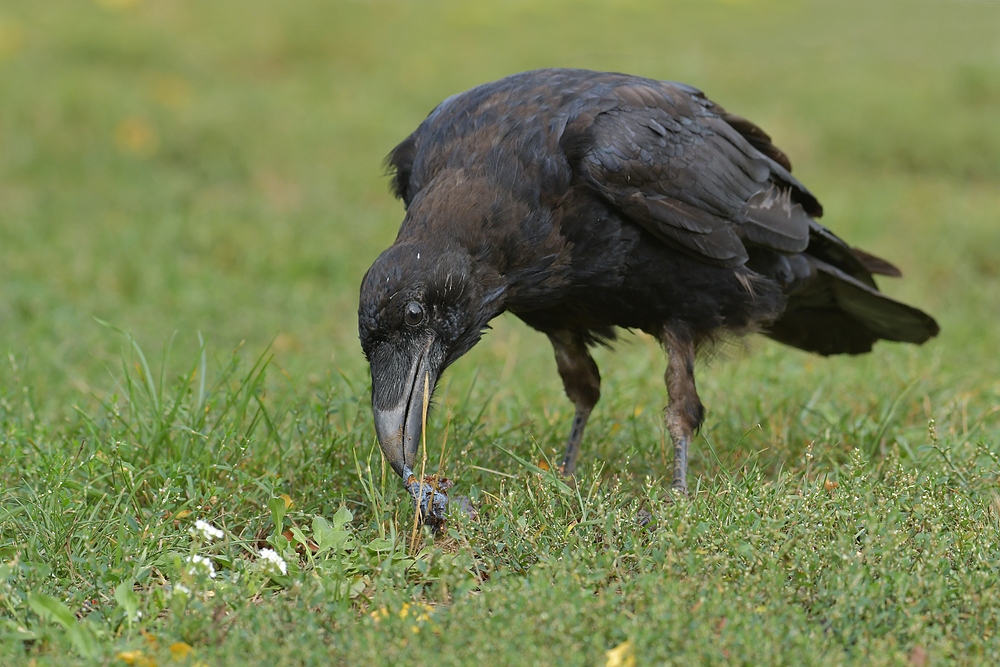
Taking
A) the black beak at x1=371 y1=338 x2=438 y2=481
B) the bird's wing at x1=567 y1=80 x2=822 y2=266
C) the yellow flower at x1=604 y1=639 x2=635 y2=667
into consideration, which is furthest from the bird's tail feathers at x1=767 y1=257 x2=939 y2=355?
the yellow flower at x1=604 y1=639 x2=635 y2=667

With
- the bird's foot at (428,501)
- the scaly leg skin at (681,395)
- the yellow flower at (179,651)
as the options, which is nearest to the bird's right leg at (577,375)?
the scaly leg skin at (681,395)

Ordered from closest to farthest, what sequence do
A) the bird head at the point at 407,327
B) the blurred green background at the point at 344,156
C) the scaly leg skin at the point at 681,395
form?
the bird head at the point at 407,327, the scaly leg skin at the point at 681,395, the blurred green background at the point at 344,156

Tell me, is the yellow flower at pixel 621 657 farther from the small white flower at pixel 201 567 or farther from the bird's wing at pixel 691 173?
the bird's wing at pixel 691 173

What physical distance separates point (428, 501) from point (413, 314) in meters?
0.59

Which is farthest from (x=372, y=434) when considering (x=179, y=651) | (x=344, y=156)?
(x=344, y=156)

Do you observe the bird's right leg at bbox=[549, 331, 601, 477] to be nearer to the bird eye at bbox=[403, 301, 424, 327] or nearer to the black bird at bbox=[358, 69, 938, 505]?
the black bird at bbox=[358, 69, 938, 505]

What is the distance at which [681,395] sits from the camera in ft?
13.4

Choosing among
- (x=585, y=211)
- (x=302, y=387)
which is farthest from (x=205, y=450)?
(x=585, y=211)

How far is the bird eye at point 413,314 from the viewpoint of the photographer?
131 inches

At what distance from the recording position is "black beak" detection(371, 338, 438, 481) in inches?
131

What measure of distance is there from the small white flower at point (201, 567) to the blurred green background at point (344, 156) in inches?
59.1

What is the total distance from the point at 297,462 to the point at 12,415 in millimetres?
1195

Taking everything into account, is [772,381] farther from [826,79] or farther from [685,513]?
[826,79]

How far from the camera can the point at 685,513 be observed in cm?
312
